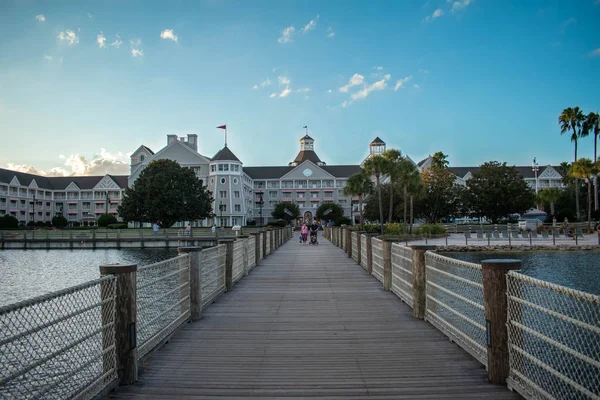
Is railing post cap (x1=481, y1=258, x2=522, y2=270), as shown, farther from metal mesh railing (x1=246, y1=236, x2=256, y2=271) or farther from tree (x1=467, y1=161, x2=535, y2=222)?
tree (x1=467, y1=161, x2=535, y2=222)

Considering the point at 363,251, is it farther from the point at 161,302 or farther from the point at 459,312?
the point at 161,302

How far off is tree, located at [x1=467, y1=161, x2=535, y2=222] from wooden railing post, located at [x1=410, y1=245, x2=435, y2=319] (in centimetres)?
6394

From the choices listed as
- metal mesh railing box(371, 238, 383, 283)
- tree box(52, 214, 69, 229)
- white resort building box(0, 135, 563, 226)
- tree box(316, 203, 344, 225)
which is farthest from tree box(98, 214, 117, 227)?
metal mesh railing box(371, 238, 383, 283)

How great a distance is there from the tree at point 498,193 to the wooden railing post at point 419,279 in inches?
2517

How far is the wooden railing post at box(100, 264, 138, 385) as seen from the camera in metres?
5.20

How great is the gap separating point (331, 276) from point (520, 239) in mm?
32546

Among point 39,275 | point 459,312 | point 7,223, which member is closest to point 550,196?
point 39,275

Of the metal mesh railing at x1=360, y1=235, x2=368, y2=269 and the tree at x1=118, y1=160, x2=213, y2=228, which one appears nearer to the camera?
the metal mesh railing at x1=360, y1=235, x2=368, y2=269

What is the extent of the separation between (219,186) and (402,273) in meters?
76.4

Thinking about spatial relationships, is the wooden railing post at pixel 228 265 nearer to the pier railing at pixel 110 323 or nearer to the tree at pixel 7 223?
the pier railing at pixel 110 323

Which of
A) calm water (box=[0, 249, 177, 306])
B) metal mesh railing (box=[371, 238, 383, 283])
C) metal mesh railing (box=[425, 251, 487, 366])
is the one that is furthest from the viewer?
calm water (box=[0, 249, 177, 306])

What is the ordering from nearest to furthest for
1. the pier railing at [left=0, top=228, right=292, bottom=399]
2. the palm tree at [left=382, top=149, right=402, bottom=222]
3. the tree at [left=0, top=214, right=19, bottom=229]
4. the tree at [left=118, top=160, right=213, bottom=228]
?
1. the pier railing at [left=0, top=228, right=292, bottom=399]
2. the palm tree at [left=382, top=149, right=402, bottom=222]
3. the tree at [left=118, top=160, right=213, bottom=228]
4. the tree at [left=0, top=214, right=19, bottom=229]

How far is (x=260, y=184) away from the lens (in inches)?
4035

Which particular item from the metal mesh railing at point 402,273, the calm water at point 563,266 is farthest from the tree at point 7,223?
the metal mesh railing at point 402,273
